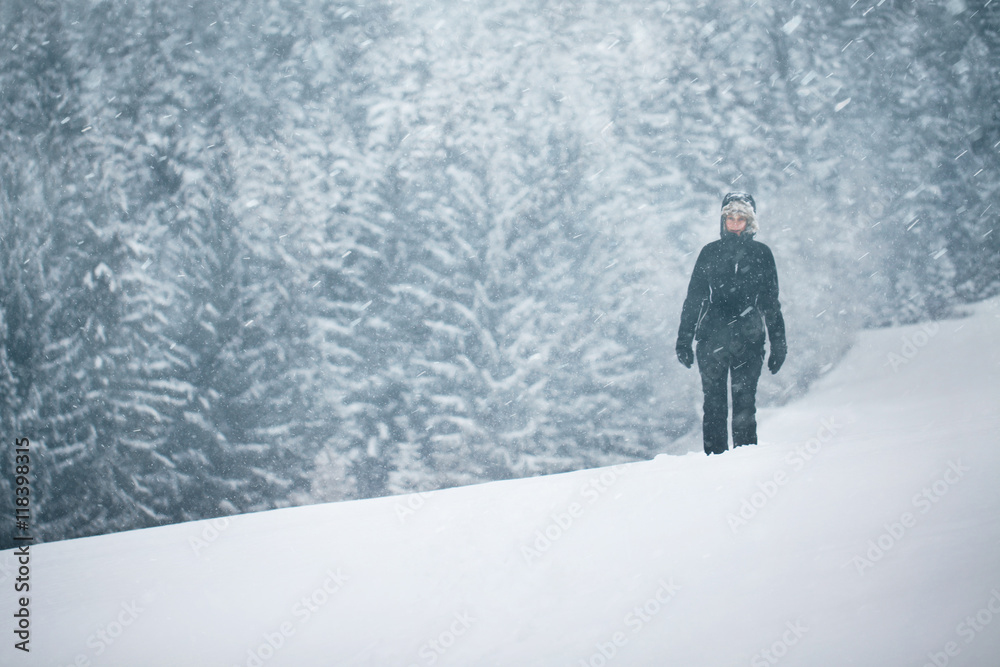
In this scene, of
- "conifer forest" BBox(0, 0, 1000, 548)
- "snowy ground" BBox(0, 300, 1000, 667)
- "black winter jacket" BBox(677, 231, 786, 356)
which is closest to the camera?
"snowy ground" BBox(0, 300, 1000, 667)

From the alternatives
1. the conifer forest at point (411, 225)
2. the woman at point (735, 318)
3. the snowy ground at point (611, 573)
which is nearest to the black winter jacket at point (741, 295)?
the woman at point (735, 318)

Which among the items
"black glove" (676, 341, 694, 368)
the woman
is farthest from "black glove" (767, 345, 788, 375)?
"black glove" (676, 341, 694, 368)

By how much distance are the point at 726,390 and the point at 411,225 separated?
306 centimetres

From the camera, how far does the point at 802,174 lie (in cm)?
→ 571

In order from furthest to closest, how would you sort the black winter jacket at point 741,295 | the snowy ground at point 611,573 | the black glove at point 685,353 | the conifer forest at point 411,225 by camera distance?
the conifer forest at point 411,225, the black glove at point 685,353, the black winter jacket at point 741,295, the snowy ground at point 611,573

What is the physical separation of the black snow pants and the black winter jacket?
0.16ft

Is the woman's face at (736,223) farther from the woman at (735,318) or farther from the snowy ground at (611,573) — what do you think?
the snowy ground at (611,573)

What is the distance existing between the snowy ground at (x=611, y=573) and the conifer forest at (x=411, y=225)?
1144 mm

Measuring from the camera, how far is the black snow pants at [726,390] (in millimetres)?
4184

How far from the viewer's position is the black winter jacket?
13.6 ft

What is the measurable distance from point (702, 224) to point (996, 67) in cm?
346

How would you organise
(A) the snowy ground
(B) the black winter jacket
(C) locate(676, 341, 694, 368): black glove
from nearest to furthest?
(A) the snowy ground → (B) the black winter jacket → (C) locate(676, 341, 694, 368): black glove

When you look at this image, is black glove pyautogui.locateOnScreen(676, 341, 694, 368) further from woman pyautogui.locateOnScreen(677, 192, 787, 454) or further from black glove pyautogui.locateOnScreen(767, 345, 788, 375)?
black glove pyautogui.locateOnScreen(767, 345, 788, 375)

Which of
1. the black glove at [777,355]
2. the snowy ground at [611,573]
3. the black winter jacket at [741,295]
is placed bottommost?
the snowy ground at [611,573]
